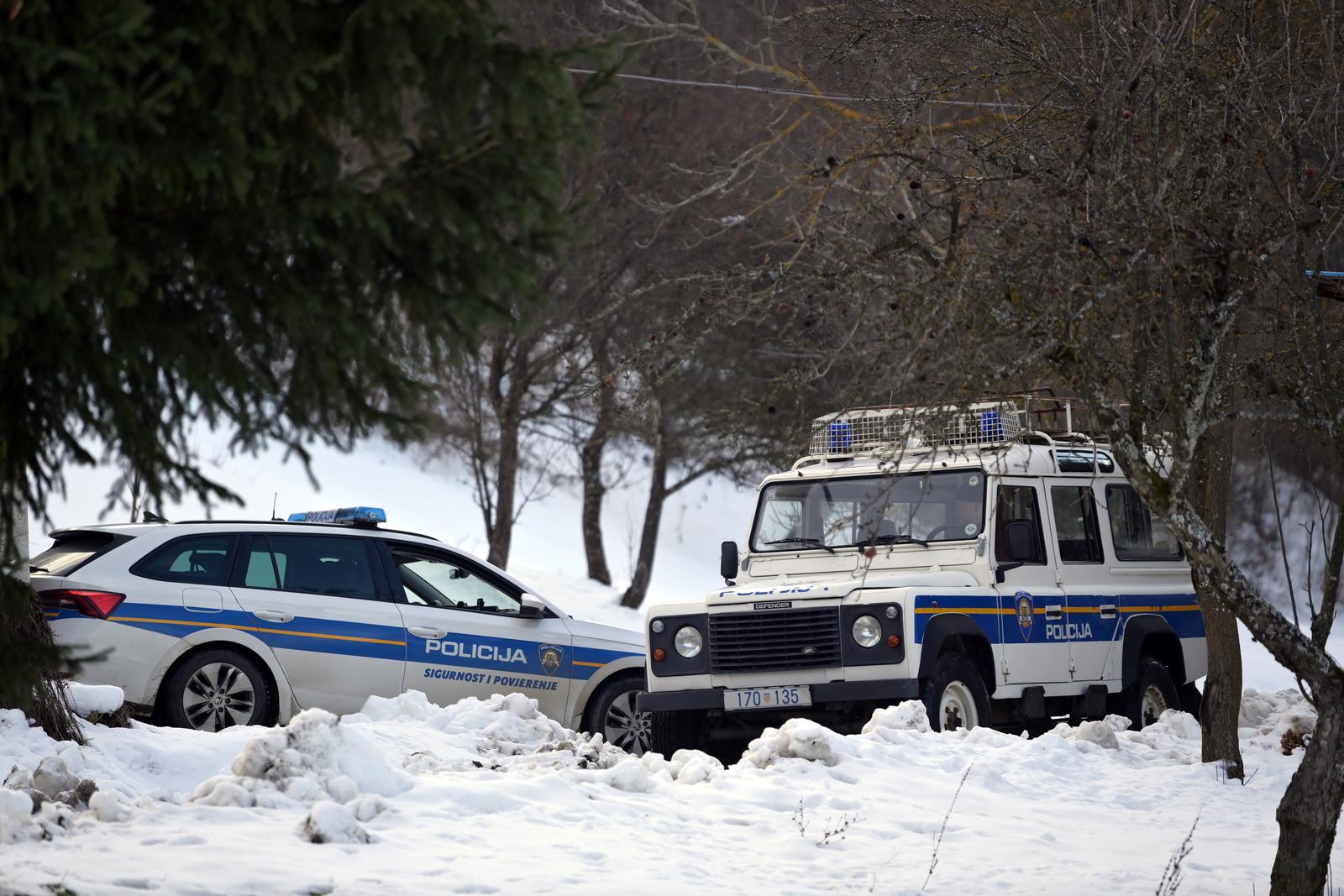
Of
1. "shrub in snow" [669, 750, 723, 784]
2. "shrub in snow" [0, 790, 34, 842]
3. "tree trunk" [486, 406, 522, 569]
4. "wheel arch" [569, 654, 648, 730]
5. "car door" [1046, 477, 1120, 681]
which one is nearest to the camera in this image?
"shrub in snow" [0, 790, 34, 842]

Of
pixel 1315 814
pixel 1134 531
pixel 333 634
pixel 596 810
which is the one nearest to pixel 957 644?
pixel 1134 531

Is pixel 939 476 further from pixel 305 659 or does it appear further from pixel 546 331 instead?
pixel 546 331

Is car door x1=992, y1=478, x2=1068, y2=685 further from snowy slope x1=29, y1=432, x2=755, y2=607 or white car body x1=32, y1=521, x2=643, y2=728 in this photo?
snowy slope x1=29, y1=432, x2=755, y2=607

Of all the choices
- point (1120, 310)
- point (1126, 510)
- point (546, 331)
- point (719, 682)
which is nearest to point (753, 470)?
Result: point (546, 331)

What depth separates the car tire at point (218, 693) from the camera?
9.19m

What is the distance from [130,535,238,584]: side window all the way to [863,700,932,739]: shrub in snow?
13.8ft

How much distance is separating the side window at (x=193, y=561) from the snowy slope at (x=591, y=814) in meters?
1.35

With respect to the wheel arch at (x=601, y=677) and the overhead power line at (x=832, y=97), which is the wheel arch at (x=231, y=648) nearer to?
the wheel arch at (x=601, y=677)

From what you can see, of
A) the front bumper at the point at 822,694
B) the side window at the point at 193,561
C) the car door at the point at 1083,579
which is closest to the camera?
the side window at the point at 193,561

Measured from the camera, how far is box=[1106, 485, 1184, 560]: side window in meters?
11.5

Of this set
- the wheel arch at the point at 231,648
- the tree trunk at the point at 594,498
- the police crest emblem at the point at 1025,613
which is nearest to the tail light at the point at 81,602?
the wheel arch at the point at 231,648

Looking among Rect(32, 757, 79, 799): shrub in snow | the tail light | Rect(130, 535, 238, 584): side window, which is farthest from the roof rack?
Rect(32, 757, 79, 799): shrub in snow

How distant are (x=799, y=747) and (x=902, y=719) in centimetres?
111

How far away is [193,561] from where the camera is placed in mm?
9570
